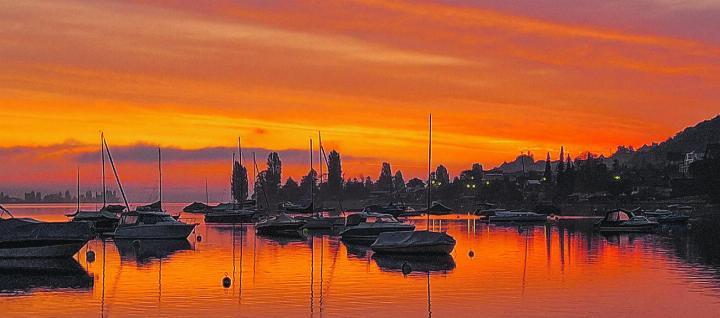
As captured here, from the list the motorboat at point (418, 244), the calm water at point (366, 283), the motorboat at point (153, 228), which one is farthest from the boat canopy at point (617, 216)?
the motorboat at point (418, 244)

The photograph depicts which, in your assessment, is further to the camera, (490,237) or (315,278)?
(490,237)

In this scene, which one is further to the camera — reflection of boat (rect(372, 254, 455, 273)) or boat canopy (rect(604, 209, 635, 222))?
boat canopy (rect(604, 209, 635, 222))

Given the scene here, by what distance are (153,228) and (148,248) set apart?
1020 centimetres

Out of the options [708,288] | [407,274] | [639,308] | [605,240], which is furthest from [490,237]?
[639,308]

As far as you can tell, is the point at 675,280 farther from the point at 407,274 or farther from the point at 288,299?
the point at 288,299

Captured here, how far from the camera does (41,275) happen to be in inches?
2128

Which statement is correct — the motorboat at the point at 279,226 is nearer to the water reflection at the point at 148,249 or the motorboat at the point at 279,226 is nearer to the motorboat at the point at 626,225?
the water reflection at the point at 148,249

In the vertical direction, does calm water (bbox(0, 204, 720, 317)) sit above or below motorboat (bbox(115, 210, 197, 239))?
below

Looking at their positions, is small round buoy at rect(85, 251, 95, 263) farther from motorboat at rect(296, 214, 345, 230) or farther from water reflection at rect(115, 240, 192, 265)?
motorboat at rect(296, 214, 345, 230)

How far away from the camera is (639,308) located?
39.6 meters

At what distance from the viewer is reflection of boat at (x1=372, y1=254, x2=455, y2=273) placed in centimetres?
5678

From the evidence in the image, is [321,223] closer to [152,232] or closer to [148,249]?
[152,232]

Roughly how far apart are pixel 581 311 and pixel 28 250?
38.6 metres

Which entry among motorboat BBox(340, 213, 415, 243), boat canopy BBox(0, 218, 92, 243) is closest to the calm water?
boat canopy BBox(0, 218, 92, 243)
